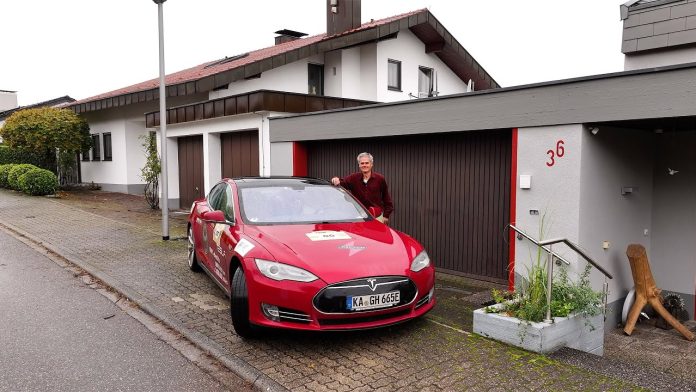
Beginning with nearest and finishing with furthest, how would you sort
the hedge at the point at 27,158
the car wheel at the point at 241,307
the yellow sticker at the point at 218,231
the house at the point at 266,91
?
the car wheel at the point at 241,307 → the yellow sticker at the point at 218,231 → the house at the point at 266,91 → the hedge at the point at 27,158

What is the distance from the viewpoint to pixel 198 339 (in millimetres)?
4742

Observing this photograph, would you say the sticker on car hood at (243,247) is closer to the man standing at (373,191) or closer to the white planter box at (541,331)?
the man standing at (373,191)

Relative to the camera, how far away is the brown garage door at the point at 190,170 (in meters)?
14.0

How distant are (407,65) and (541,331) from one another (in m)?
13.7

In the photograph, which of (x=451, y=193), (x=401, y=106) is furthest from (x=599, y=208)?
(x=401, y=106)

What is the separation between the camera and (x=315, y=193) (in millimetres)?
6074

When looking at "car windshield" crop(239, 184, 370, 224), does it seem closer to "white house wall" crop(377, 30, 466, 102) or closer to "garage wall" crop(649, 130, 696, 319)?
"garage wall" crop(649, 130, 696, 319)

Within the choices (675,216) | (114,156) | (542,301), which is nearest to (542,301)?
(542,301)

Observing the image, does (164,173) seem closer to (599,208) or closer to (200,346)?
(200,346)

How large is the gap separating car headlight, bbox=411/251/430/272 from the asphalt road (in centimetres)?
194

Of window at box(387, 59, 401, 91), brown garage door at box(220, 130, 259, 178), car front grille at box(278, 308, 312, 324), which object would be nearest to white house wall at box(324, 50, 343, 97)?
window at box(387, 59, 401, 91)

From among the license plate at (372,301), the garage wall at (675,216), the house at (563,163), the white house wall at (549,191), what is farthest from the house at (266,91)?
the license plate at (372,301)

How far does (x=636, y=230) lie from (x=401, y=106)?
3.71 metres

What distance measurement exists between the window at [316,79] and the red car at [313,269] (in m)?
10.3
